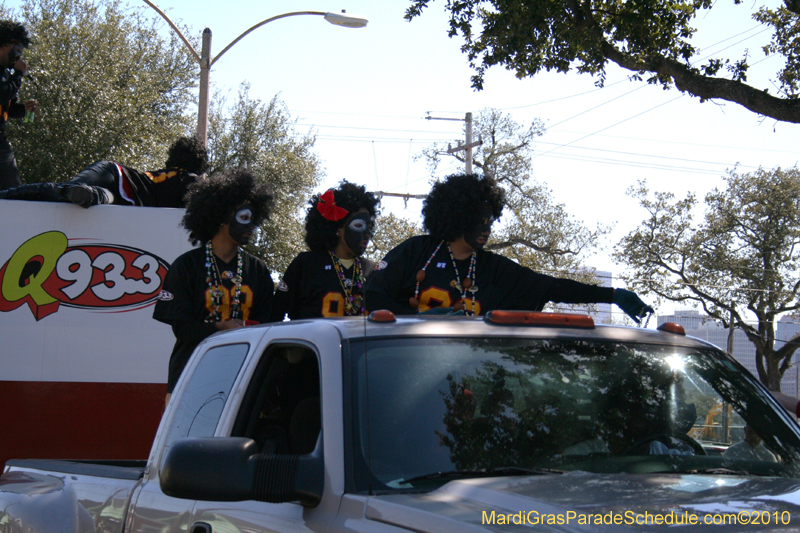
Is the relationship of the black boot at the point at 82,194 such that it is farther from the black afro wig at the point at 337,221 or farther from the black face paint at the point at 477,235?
the black face paint at the point at 477,235

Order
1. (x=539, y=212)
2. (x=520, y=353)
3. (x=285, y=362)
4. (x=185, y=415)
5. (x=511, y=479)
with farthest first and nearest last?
1. (x=539, y=212)
2. (x=185, y=415)
3. (x=285, y=362)
4. (x=520, y=353)
5. (x=511, y=479)

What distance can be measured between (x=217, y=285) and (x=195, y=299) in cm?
16

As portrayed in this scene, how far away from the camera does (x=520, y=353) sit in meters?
2.47

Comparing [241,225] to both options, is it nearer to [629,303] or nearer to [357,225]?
[357,225]

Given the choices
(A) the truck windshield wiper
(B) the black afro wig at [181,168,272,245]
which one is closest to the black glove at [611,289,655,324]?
(A) the truck windshield wiper

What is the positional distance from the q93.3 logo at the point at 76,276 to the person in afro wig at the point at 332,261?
49.2 inches

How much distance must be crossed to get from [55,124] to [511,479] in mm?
15871

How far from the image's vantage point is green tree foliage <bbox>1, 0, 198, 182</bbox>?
15.9 metres

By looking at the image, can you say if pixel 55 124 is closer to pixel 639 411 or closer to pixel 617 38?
pixel 617 38

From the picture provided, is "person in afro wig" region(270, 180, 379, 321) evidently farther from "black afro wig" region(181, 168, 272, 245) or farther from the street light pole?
the street light pole

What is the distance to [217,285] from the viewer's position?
4.96 m

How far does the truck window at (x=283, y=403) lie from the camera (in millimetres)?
2686

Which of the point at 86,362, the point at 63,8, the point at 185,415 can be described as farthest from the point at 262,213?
the point at 63,8

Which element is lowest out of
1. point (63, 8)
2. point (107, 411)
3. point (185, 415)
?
point (107, 411)
